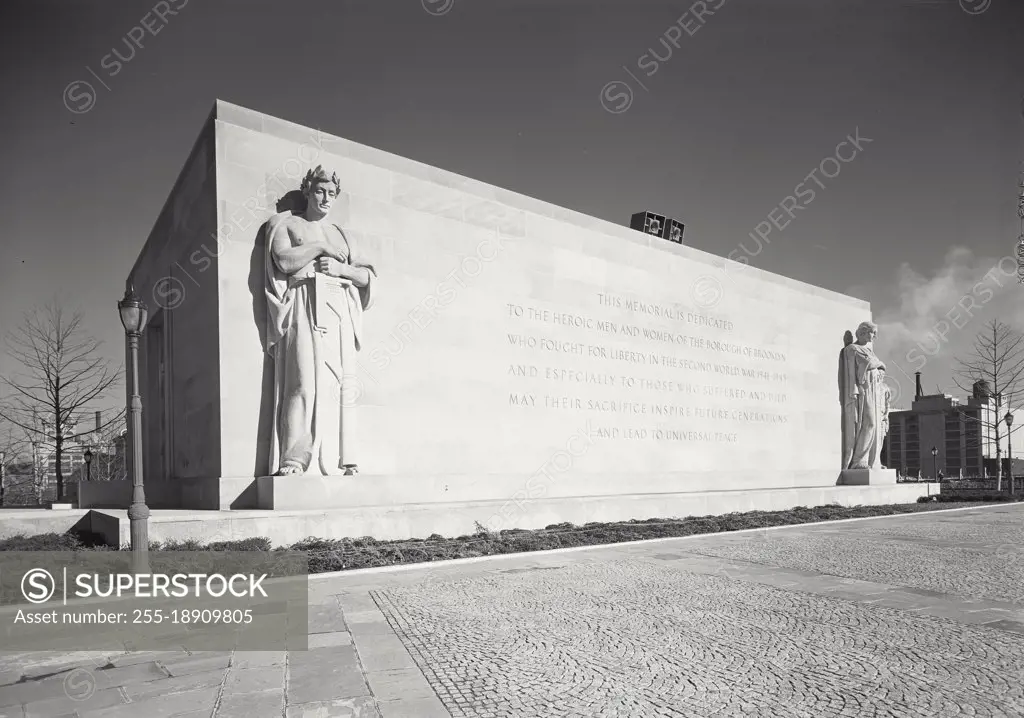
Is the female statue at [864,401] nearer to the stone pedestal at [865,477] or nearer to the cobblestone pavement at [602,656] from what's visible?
the stone pedestal at [865,477]

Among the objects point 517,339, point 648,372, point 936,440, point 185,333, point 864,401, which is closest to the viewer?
point 185,333

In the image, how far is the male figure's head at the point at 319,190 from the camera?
13.5 m

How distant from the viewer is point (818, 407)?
25.8m

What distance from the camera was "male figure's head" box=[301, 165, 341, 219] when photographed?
1349 centimetres

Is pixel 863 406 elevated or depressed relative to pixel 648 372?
depressed

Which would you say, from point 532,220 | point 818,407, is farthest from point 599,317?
point 818,407

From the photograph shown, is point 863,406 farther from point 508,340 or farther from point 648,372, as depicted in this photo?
point 508,340

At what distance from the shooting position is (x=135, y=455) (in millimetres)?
9641

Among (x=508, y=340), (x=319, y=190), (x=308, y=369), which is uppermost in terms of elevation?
(x=319, y=190)

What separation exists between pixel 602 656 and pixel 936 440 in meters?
95.7

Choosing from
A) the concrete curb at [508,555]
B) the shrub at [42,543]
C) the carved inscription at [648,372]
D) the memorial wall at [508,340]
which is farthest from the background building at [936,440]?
the shrub at [42,543]

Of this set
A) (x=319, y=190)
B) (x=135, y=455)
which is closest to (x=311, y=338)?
(x=319, y=190)

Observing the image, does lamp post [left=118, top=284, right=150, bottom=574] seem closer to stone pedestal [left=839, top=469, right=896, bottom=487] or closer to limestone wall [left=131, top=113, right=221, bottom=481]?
limestone wall [left=131, top=113, right=221, bottom=481]

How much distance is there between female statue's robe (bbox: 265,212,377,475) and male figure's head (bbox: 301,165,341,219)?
19.6 inches
